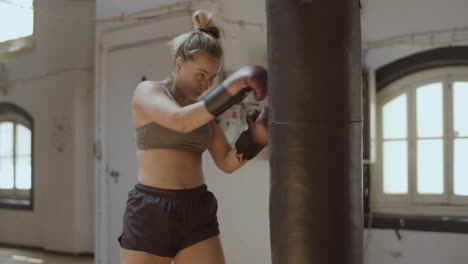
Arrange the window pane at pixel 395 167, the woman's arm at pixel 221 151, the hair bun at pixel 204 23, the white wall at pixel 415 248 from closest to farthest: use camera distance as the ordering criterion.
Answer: the hair bun at pixel 204 23, the woman's arm at pixel 221 151, the white wall at pixel 415 248, the window pane at pixel 395 167

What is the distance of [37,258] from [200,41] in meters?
4.97

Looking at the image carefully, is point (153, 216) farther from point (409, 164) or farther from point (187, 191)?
point (409, 164)

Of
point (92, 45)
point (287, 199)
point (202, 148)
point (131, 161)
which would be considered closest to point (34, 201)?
point (92, 45)

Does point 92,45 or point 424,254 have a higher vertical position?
point 92,45

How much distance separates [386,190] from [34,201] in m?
4.63

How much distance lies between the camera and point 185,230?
1880 mm

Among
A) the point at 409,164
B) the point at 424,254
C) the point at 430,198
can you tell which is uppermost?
the point at 409,164

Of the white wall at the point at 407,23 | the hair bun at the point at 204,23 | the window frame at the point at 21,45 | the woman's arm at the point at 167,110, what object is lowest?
the woman's arm at the point at 167,110

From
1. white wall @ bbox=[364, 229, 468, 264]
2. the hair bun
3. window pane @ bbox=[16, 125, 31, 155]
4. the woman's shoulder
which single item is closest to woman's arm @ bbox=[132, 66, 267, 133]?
the woman's shoulder

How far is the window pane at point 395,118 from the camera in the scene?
13.6 feet

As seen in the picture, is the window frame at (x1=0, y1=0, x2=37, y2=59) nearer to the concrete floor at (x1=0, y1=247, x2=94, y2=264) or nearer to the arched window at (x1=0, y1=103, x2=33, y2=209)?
the arched window at (x1=0, y1=103, x2=33, y2=209)

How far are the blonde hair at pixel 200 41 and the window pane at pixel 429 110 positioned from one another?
8.56ft

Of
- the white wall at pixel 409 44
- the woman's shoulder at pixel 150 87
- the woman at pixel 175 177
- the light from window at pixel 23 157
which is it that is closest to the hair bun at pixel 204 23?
the woman at pixel 175 177

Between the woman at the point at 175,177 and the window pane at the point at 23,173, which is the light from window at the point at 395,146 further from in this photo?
the window pane at the point at 23,173
